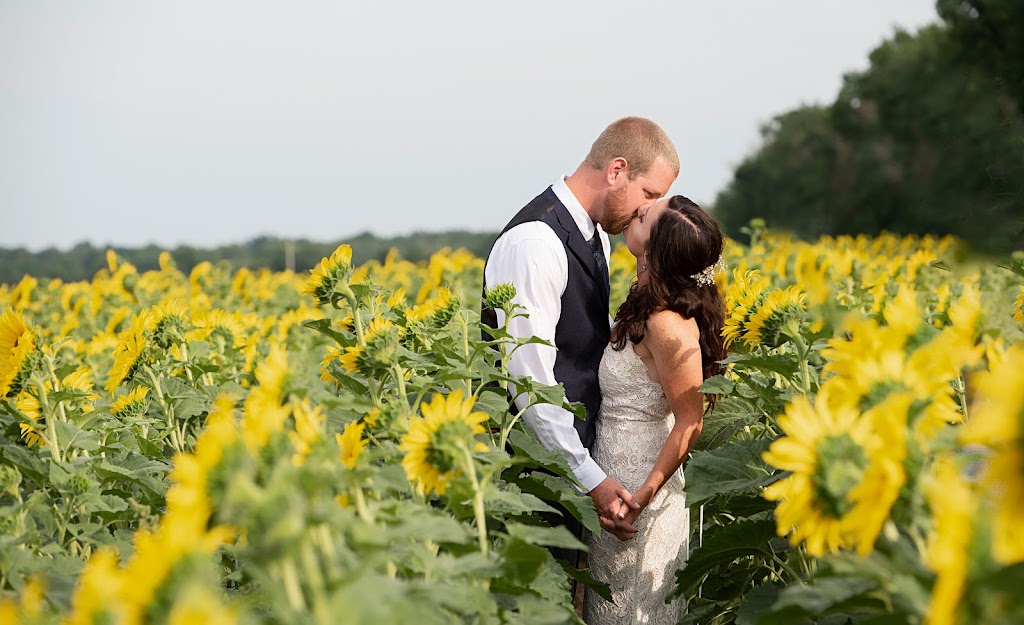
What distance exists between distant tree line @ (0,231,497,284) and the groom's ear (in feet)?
28.2

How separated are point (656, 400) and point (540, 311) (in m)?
0.48

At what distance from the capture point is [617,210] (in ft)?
12.6

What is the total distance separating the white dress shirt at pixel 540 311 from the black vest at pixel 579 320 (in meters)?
0.05

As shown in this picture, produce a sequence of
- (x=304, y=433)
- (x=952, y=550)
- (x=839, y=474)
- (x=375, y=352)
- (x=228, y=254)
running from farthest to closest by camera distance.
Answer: (x=228, y=254) → (x=375, y=352) → (x=304, y=433) → (x=839, y=474) → (x=952, y=550)

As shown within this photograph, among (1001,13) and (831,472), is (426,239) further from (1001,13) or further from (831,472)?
(831,472)

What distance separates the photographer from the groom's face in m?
3.81

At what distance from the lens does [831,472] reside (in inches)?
56.2

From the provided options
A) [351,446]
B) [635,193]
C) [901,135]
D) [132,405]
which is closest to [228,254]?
[901,135]

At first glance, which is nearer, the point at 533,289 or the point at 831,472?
the point at 831,472

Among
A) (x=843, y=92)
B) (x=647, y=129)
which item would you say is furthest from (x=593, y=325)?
(x=843, y=92)

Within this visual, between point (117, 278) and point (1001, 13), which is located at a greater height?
point (1001, 13)

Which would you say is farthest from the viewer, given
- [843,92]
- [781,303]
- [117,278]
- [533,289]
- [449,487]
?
[843,92]

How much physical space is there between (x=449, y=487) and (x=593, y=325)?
1877mm

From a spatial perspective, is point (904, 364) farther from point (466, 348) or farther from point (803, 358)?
point (466, 348)
